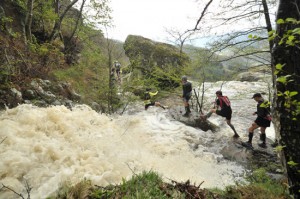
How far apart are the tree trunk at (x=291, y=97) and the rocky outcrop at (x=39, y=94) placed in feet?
25.2

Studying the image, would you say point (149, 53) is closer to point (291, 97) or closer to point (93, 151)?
point (93, 151)

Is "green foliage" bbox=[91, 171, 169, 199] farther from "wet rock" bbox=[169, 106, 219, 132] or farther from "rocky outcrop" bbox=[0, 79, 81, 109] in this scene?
"wet rock" bbox=[169, 106, 219, 132]

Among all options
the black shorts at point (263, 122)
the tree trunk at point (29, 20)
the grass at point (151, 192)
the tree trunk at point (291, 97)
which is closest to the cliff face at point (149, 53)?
the tree trunk at point (29, 20)

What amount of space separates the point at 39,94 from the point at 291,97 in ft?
28.9

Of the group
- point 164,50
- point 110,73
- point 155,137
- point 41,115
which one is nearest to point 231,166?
point 155,137

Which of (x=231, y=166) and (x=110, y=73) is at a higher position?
(x=110, y=73)

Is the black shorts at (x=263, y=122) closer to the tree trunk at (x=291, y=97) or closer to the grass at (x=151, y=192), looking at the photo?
the grass at (x=151, y=192)

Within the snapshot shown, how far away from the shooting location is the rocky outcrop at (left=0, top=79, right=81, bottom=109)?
7.85 m

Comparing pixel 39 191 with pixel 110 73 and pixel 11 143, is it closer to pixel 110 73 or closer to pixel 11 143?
pixel 11 143

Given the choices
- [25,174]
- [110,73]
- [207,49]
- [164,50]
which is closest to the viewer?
[25,174]

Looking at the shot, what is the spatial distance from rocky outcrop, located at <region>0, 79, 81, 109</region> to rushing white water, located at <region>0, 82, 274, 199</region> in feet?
2.14

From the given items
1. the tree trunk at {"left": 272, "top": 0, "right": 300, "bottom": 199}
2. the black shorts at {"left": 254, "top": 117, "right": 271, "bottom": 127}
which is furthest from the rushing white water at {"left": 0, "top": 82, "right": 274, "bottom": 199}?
the tree trunk at {"left": 272, "top": 0, "right": 300, "bottom": 199}

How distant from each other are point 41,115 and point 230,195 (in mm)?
5834

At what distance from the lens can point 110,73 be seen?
1210 cm
